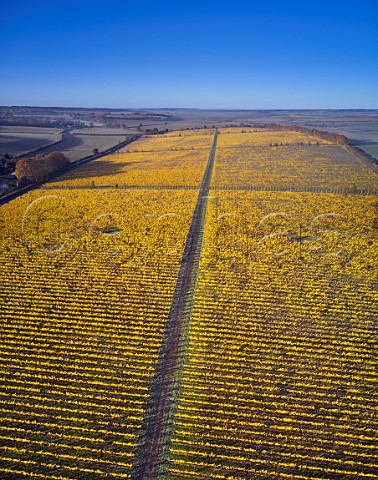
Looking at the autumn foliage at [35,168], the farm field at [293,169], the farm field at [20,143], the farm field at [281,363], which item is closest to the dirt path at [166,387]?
the farm field at [281,363]

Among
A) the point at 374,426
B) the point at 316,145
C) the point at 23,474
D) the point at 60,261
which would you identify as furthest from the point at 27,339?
the point at 316,145

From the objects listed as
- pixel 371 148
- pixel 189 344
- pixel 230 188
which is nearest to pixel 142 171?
pixel 230 188

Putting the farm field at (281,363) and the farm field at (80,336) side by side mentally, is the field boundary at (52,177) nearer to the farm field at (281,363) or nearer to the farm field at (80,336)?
the farm field at (80,336)

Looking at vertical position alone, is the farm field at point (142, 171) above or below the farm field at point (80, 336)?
above

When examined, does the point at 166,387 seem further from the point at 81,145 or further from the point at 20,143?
the point at 20,143

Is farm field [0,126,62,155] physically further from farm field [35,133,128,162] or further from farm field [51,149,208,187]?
farm field [51,149,208,187]

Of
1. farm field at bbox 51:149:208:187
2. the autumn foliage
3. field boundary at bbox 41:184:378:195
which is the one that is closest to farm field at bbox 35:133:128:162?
farm field at bbox 51:149:208:187

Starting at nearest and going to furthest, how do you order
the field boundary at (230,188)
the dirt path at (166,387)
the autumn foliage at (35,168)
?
1. the dirt path at (166,387)
2. the field boundary at (230,188)
3. the autumn foliage at (35,168)
